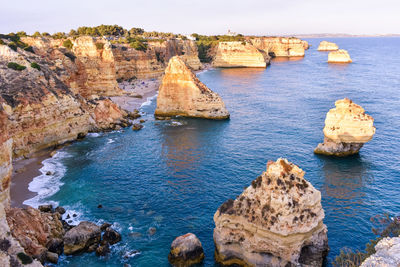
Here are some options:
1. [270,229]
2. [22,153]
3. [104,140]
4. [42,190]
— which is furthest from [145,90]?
[270,229]

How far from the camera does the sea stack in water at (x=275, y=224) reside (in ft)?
73.1

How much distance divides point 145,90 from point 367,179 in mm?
72521

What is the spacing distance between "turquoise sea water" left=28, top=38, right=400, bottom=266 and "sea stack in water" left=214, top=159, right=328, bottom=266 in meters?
2.95

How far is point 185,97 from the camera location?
69.9m

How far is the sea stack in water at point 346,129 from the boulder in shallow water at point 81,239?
109 ft

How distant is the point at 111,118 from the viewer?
64.1m

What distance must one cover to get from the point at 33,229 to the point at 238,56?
483 ft

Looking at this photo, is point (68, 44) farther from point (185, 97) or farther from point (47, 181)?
point (47, 181)

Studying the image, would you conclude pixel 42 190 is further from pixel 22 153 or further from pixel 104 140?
pixel 104 140

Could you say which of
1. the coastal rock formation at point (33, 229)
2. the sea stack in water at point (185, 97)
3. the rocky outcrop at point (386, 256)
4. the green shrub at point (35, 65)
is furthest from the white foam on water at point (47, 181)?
the rocky outcrop at point (386, 256)

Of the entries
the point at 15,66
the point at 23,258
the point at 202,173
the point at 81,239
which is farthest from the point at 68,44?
the point at 23,258

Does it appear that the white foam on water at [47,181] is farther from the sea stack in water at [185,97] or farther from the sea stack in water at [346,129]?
the sea stack in water at [346,129]

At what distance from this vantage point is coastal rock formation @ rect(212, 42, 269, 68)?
522 feet

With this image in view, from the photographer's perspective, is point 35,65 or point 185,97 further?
Answer: point 185,97
